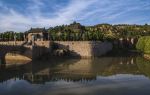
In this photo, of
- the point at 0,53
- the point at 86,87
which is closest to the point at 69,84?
the point at 86,87

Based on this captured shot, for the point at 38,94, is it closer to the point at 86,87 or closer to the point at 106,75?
the point at 86,87

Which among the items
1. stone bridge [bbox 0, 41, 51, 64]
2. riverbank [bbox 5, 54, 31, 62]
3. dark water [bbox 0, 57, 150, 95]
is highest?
stone bridge [bbox 0, 41, 51, 64]

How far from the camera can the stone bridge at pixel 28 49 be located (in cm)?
6481

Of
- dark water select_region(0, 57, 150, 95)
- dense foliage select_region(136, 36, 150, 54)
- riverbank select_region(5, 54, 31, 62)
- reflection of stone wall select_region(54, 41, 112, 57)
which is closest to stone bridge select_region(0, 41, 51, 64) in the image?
riverbank select_region(5, 54, 31, 62)

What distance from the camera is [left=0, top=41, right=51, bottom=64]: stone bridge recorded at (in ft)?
213

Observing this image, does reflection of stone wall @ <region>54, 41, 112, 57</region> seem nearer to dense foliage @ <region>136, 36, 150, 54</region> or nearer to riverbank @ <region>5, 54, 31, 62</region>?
dense foliage @ <region>136, 36, 150, 54</region>

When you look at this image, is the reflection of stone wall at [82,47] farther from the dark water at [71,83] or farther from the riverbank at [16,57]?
the dark water at [71,83]

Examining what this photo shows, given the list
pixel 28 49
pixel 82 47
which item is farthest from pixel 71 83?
pixel 82 47

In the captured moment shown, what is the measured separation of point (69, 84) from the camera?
4059cm

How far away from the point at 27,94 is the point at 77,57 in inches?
1882

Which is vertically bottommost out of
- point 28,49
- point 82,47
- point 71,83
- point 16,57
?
point 71,83

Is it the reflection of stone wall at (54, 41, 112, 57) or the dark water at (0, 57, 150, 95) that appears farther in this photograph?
the reflection of stone wall at (54, 41, 112, 57)

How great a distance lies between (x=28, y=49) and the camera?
237ft

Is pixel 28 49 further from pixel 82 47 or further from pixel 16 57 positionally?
pixel 82 47
